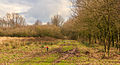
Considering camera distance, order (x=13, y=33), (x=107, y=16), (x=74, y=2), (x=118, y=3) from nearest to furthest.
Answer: (x=118, y=3) < (x=107, y=16) < (x=74, y=2) < (x=13, y=33)

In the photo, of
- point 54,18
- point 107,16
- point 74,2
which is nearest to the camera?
point 107,16

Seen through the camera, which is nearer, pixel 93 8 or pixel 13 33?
pixel 93 8

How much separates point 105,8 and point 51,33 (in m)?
35.4

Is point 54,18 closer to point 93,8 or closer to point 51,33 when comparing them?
point 51,33

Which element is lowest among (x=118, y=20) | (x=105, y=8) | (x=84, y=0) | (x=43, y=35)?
(x=43, y=35)

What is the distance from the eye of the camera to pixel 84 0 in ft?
43.2

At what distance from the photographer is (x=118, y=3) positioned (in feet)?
32.1

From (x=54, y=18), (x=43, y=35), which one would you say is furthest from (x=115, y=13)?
(x=54, y=18)

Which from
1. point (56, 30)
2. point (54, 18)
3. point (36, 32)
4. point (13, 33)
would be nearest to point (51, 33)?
point (56, 30)

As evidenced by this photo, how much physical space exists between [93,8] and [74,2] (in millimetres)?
4014

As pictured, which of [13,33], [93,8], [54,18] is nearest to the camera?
[93,8]

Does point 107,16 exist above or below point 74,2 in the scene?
below

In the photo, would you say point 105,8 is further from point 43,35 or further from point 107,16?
point 43,35

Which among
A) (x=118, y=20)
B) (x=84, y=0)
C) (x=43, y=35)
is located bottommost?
(x=43, y=35)
